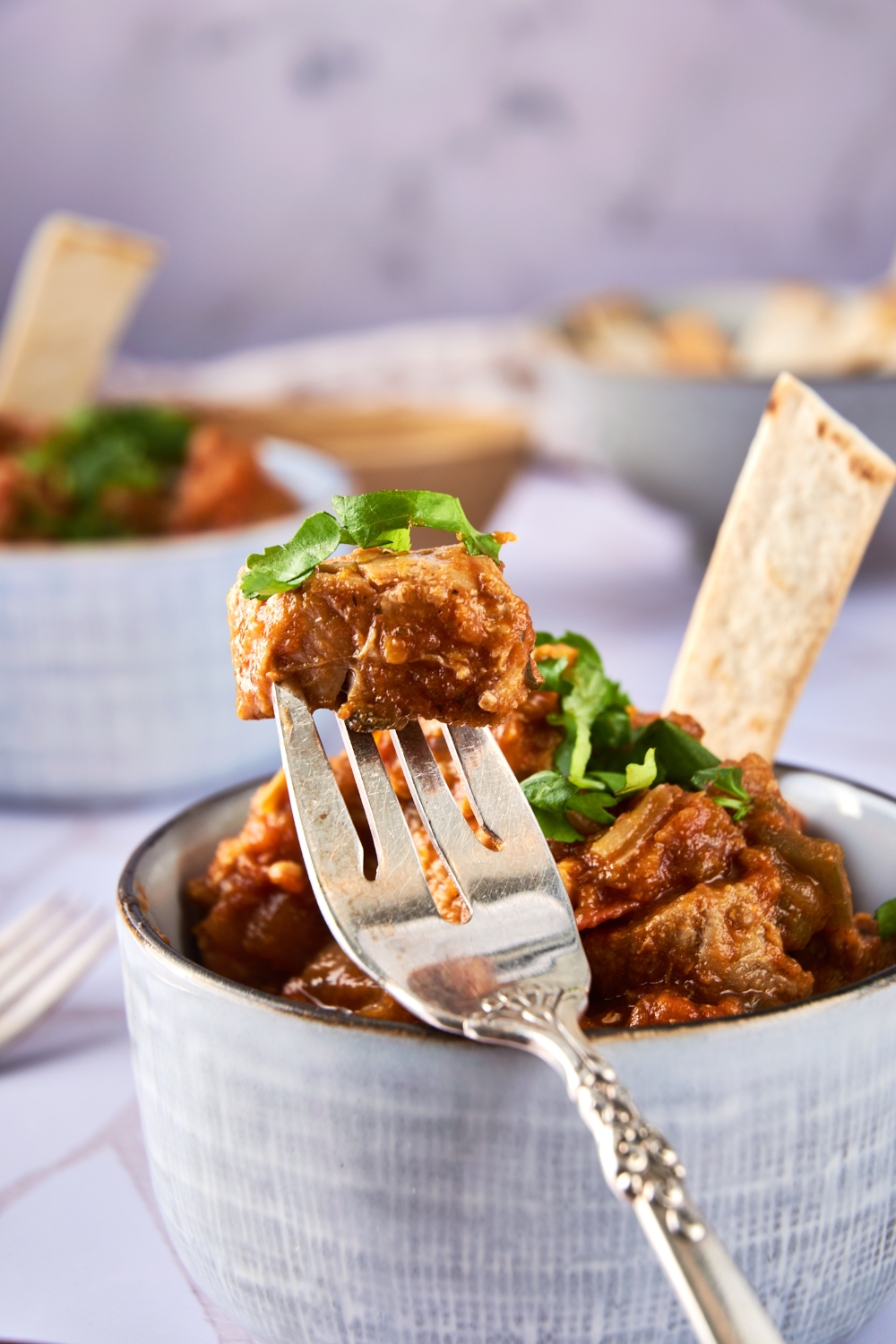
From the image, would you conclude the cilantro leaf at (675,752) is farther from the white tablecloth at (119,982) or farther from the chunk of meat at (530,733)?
the white tablecloth at (119,982)

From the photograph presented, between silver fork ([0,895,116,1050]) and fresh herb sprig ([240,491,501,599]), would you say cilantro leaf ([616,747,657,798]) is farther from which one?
silver fork ([0,895,116,1050])

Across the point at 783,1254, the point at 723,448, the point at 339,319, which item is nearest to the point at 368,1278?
the point at 783,1254

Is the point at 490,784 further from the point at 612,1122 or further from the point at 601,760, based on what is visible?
the point at 612,1122

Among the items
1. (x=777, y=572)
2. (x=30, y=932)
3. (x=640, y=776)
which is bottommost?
(x=30, y=932)

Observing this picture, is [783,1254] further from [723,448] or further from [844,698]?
[723,448]

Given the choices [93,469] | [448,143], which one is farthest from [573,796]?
[448,143]

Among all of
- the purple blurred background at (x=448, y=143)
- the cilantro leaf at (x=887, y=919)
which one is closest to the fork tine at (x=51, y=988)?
the cilantro leaf at (x=887, y=919)
